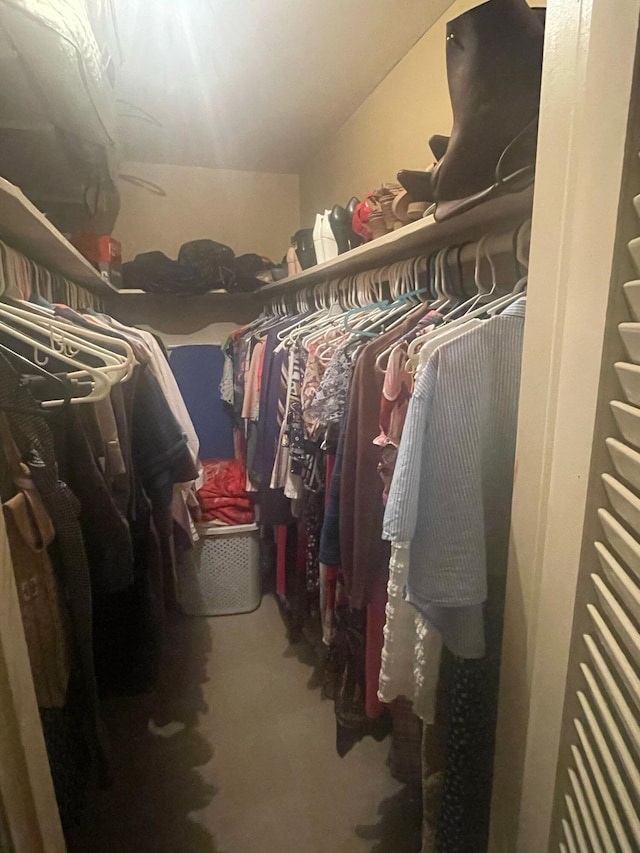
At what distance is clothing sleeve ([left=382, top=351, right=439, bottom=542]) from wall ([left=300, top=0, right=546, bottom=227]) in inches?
39.2

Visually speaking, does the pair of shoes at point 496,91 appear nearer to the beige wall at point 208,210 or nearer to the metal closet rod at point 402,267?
the metal closet rod at point 402,267

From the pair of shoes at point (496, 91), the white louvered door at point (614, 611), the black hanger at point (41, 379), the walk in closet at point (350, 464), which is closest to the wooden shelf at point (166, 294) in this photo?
the walk in closet at point (350, 464)

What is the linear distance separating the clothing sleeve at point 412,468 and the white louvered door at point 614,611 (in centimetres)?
25

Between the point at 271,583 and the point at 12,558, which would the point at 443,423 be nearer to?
the point at 12,558

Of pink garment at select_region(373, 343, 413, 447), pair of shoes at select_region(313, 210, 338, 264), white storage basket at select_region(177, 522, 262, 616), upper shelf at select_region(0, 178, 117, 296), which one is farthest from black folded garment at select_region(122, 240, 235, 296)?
pink garment at select_region(373, 343, 413, 447)

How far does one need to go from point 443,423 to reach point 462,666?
0.39m

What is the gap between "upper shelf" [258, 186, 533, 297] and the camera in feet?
2.86

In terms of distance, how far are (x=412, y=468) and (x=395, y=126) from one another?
156 centimetres

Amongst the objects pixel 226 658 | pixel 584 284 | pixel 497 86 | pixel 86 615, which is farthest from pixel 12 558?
pixel 226 658

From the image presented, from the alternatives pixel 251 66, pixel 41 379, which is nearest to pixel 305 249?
pixel 251 66

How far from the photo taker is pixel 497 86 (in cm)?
72

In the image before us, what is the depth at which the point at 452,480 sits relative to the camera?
737 millimetres

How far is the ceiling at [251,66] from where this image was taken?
145 centimetres

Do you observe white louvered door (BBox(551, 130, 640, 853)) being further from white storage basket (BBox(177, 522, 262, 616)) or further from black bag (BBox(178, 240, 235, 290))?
black bag (BBox(178, 240, 235, 290))
